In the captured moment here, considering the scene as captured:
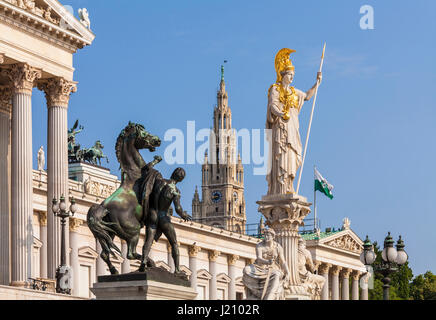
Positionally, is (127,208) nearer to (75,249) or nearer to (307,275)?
(307,275)

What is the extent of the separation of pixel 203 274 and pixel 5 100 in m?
47.6

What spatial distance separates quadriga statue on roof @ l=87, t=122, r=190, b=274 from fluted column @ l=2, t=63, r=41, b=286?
26.8 metres

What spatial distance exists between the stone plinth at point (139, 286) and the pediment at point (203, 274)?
7494 centimetres

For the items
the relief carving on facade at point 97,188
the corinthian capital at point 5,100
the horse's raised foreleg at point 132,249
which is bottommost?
the horse's raised foreleg at point 132,249

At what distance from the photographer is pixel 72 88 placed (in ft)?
166

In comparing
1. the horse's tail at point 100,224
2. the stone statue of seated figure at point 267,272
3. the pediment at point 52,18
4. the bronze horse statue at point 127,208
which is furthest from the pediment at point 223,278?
the horse's tail at point 100,224

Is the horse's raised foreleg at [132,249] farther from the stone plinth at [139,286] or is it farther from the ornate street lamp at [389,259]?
the ornate street lamp at [389,259]

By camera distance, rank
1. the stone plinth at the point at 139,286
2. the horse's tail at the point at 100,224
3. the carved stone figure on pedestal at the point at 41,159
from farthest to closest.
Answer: the carved stone figure on pedestal at the point at 41,159 < the horse's tail at the point at 100,224 < the stone plinth at the point at 139,286

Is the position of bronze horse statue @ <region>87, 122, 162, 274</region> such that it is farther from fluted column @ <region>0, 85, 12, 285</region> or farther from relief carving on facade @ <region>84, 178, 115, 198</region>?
relief carving on facade @ <region>84, 178, 115, 198</region>

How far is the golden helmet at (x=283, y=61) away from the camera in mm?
26891

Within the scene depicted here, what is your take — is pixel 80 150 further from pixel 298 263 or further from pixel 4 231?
pixel 298 263

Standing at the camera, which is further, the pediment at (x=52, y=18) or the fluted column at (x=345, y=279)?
the fluted column at (x=345, y=279)

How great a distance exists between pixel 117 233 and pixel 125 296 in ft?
4.24

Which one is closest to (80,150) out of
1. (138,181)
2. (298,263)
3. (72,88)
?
(72,88)
